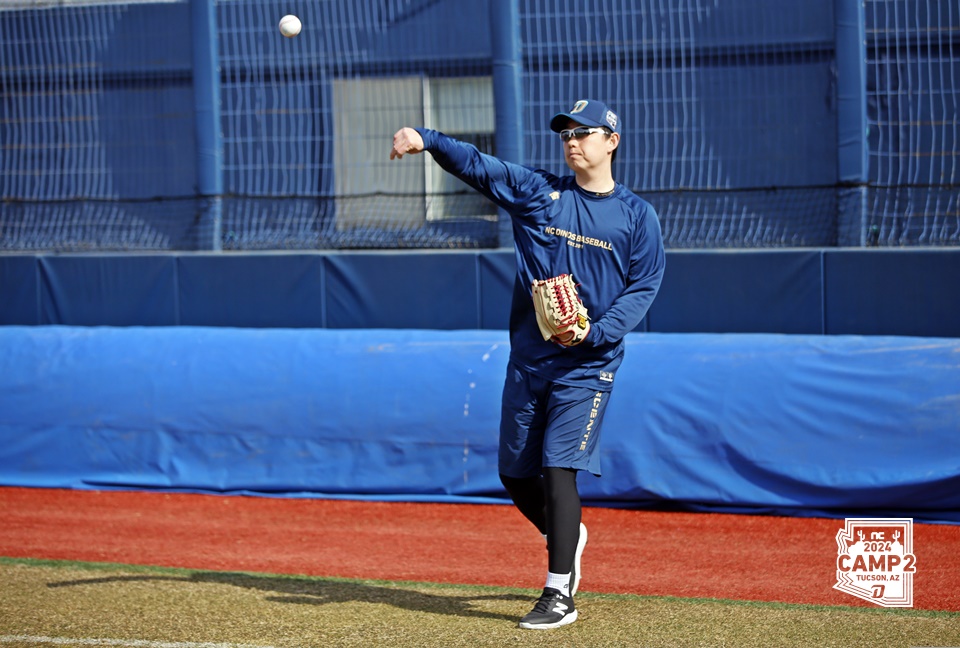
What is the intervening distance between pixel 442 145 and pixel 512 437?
1.22 metres

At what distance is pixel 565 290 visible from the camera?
4.26m

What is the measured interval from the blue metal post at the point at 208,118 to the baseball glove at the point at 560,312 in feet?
19.1

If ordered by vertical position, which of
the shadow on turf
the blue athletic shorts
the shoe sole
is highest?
the blue athletic shorts

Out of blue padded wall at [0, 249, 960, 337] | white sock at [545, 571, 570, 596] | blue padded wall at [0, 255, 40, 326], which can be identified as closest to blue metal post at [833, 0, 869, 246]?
blue padded wall at [0, 249, 960, 337]

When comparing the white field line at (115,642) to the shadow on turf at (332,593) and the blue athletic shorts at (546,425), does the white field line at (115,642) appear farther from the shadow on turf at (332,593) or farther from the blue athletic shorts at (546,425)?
the blue athletic shorts at (546,425)

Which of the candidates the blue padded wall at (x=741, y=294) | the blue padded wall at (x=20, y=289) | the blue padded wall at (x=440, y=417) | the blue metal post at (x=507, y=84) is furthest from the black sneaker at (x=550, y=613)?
the blue padded wall at (x=20, y=289)

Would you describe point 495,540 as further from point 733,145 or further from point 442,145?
point 733,145

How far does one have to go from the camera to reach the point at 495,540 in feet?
20.5

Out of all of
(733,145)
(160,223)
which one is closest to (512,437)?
(733,145)

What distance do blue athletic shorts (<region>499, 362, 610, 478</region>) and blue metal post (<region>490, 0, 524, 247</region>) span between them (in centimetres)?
450

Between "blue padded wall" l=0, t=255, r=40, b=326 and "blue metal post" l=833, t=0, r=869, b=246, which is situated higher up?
"blue metal post" l=833, t=0, r=869, b=246

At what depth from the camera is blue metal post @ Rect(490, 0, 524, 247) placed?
29.0 ft

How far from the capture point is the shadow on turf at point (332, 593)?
186 inches

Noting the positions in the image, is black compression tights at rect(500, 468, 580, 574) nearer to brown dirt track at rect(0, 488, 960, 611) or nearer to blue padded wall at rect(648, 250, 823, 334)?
brown dirt track at rect(0, 488, 960, 611)
